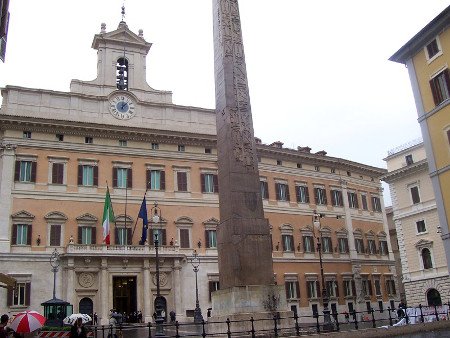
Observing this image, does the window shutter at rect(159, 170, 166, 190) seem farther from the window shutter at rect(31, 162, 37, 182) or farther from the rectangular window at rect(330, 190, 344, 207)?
the rectangular window at rect(330, 190, 344, 207)

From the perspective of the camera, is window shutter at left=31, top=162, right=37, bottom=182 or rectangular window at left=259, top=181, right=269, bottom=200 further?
rectangular window at left=259, top=181, right=269, bottom=200

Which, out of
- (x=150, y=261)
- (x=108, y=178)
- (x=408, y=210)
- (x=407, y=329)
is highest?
(x=108, y=178)

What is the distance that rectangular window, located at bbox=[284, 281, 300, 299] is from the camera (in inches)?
1380

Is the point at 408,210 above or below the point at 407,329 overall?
above

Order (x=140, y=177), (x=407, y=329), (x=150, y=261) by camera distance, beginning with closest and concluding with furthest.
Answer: (x=407, y=329) → (x=150, y=261) → (x=140, y=177)

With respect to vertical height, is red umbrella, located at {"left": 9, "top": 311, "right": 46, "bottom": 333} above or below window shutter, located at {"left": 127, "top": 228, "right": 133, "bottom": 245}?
below

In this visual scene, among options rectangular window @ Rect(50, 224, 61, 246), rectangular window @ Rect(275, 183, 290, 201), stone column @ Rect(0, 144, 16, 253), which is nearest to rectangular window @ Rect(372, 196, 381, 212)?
rectangular window @ Rect(275, 183, 290, 201)

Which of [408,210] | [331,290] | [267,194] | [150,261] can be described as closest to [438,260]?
[408,210]

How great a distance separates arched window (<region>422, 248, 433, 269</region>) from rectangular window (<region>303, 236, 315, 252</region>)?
7696mm

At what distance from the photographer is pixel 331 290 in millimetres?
37438

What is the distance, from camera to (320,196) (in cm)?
3984

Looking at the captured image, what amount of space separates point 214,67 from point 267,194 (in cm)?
2017

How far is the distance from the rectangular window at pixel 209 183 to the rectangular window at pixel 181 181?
4.09 ft

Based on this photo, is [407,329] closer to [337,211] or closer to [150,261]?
[150,261]
